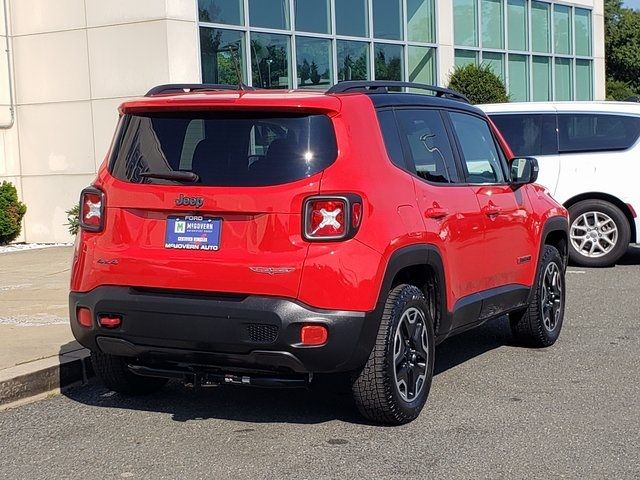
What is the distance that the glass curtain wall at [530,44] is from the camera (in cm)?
2141

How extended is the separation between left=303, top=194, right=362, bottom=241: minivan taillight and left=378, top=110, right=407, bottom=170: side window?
1.96 ft

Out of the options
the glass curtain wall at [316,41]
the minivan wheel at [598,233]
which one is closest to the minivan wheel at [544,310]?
the minivan wheel at [598,233]

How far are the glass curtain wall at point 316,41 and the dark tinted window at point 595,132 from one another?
4.80 m

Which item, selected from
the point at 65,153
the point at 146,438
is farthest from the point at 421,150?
the point at 65,153

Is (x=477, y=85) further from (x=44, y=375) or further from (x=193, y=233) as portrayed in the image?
(x=193, y=233)

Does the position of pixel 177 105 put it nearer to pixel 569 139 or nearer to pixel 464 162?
pixel 464 162

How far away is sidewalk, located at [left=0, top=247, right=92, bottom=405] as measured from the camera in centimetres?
618

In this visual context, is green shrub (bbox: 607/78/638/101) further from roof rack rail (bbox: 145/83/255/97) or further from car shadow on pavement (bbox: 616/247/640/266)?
roof rack rail (bbox: 145/83/255/97)

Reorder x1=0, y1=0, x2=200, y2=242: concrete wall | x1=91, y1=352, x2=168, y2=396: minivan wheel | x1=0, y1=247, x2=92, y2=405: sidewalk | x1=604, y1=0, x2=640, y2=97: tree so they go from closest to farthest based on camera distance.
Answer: x1=91, y1=352, x2=168, y2=396: minivan wheel
x1=0, y1=247, x2=92, y2=405: sidewalk
x1=0, y1=0, x2=200, y2=242: concrete wall
x1=604, y1=0, x2=640, y2=97: tree

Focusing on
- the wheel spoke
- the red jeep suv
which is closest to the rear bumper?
the red jeep suv

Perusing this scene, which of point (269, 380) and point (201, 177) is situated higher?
point (201, 177)

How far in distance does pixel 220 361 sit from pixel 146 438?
24.3 inches

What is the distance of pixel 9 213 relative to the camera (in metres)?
15.5

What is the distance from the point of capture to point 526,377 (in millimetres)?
6504
